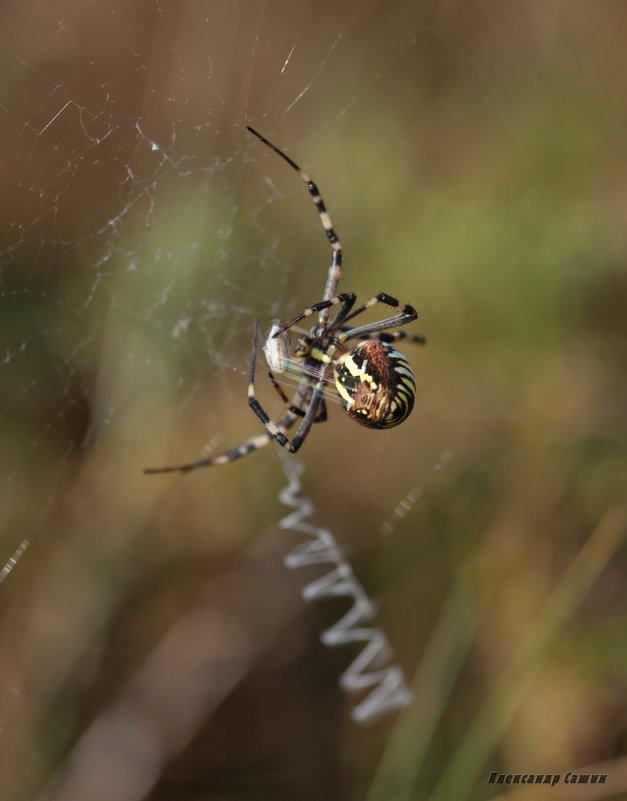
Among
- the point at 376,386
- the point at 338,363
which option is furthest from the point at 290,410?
the point at 376,386

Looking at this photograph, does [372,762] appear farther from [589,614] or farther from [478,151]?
[478,151]

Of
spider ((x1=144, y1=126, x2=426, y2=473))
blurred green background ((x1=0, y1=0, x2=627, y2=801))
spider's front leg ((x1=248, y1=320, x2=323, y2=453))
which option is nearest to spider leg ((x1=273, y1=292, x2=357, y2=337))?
spider ((x1=144, y1=126, x2=426, y2=473))

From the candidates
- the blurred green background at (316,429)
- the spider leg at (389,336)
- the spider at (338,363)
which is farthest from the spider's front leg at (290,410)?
the blurred green background at (316,429)

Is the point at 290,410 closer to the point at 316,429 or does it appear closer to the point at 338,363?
the point at 338,363

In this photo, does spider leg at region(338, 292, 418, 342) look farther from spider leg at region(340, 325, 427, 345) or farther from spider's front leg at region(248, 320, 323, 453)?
spider's front leg at region(248, 320, 323, 453)

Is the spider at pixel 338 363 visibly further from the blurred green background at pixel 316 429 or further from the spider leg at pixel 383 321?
the blurred green background at pixel 316 429
